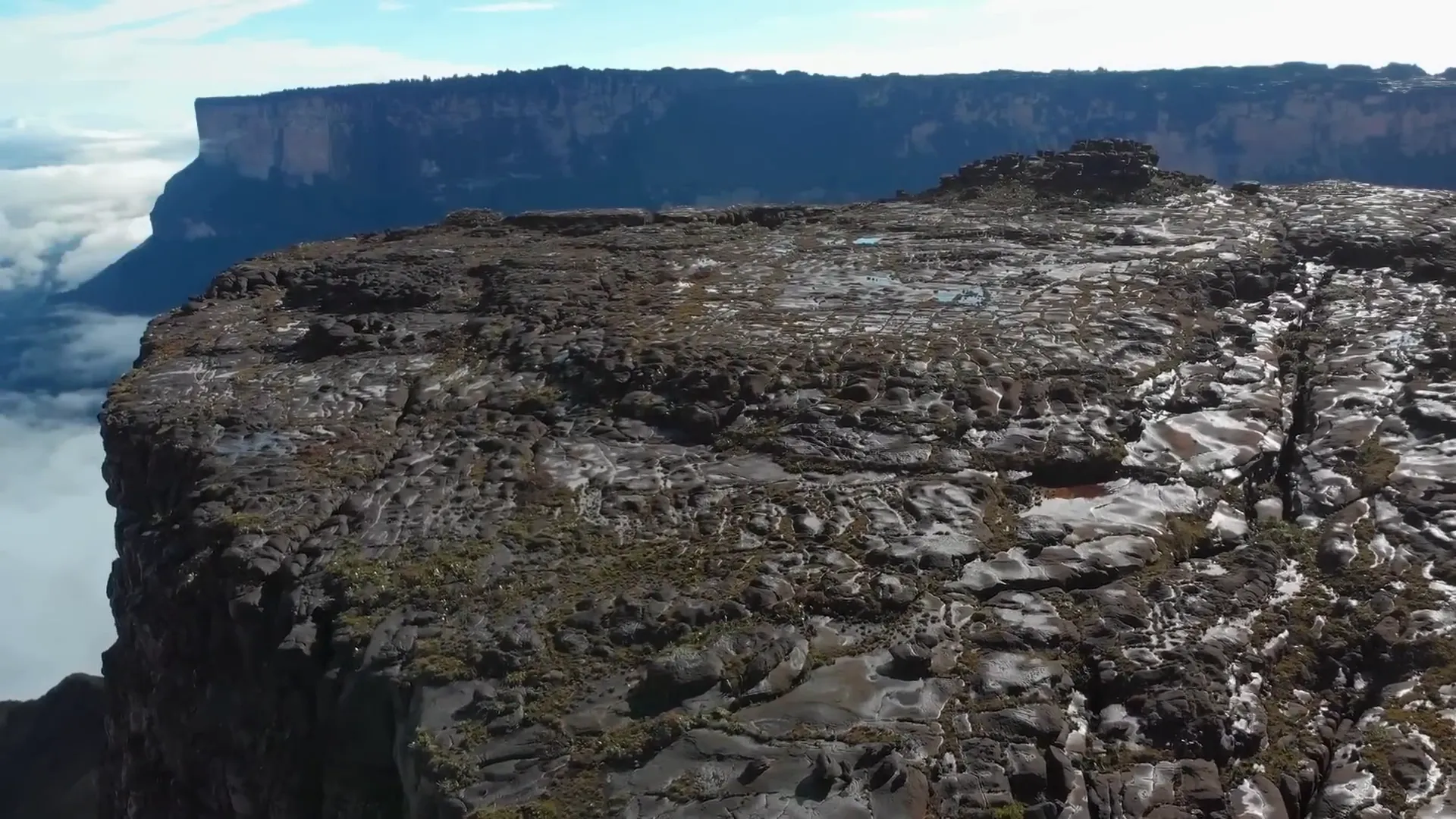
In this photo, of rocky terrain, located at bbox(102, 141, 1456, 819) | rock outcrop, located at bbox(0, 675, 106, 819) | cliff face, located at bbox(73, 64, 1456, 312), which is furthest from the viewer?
cliff face, located at bbox(73, 64, 1456, 312)

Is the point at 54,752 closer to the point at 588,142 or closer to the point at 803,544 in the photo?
the point at 803,544

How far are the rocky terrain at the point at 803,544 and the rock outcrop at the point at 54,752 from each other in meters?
8.89

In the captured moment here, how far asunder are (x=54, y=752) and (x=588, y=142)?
58.5 meters

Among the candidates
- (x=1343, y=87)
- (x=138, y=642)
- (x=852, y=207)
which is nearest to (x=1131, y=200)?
(x=852, y=207)

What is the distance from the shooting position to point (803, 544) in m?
9.20

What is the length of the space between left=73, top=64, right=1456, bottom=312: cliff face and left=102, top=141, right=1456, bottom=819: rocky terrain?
53.7 meters

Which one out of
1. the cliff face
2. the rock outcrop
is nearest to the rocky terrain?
the rock outcrop

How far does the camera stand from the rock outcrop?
2064cm

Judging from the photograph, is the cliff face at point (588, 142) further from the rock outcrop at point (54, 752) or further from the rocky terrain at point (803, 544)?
the rocky terrain at point (803, 544)

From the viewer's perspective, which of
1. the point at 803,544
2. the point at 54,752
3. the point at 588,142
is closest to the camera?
the point at 803,544

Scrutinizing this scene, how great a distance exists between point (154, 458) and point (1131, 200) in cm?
1600

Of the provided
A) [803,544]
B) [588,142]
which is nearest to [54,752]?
[803,544]

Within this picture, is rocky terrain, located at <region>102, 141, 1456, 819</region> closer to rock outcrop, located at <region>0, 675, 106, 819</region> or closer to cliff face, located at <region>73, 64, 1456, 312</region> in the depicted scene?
rock outcrop, located at <region>0, 675, 106, 819</region>

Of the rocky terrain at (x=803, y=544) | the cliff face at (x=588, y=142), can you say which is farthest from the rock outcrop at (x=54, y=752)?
the cliff face at (x=588, y=142)
